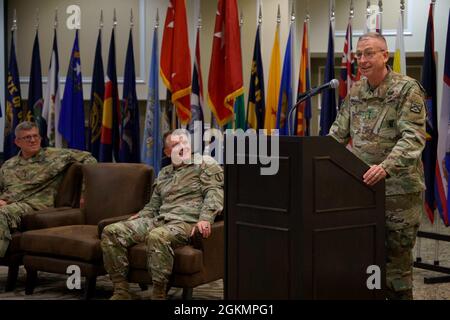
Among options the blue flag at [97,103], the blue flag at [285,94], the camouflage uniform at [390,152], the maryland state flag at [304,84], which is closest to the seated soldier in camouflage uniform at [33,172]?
the blue flag at [97,103]

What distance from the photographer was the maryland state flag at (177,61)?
532cm

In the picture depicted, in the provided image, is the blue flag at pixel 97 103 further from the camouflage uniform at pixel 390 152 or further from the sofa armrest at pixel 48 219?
the camouflage uniform at pixel 390 152

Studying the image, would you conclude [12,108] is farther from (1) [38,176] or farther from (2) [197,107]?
(2) [197,107]

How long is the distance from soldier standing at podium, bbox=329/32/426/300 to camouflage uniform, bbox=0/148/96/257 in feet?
7.76

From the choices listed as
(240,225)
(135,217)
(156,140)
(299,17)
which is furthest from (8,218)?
(299,17)

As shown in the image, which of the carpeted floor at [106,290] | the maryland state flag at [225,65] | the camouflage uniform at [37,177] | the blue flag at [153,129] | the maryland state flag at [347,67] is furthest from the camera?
the blue flag at [153,129]

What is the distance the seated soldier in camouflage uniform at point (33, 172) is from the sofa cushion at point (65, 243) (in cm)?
52

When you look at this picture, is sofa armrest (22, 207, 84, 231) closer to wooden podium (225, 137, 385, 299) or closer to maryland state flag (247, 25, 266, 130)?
maryland state flag (247, 25, 266, 130)

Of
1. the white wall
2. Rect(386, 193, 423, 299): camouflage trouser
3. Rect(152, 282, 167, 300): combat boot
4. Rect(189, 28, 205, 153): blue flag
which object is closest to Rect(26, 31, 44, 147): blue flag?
the white wall

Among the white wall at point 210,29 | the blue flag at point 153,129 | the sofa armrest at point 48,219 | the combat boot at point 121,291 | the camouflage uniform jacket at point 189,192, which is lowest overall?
the combat boot at point 121,291

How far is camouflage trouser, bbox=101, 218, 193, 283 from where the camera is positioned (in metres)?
3.56

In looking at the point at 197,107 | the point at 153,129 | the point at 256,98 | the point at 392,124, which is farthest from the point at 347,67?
the point at 392,124

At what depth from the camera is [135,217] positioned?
157 inches

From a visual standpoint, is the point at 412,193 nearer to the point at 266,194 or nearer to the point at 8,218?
the point at 266,194
